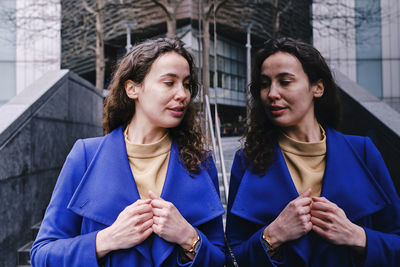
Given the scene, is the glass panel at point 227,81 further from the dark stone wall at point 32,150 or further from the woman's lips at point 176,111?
the woman's lips at point 176,111

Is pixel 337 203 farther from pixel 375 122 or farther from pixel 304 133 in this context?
pixel 375 122

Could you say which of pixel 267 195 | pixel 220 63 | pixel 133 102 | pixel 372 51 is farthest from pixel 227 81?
pixel 267 195

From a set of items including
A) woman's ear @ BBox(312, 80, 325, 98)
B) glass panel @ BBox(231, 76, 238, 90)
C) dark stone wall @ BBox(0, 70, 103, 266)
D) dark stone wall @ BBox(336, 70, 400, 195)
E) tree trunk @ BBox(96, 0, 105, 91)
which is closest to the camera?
woman's ear @ BBox(312, 80, 325, 98)

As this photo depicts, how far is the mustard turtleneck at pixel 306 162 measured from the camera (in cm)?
151

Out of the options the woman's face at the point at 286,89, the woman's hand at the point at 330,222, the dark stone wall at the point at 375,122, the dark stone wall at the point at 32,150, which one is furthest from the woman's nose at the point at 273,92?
the dark stone wall at the point at 375,122

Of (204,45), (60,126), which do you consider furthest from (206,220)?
(204,45)

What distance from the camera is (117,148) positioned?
5.17 ft

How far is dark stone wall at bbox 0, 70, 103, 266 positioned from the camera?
9.70 feet

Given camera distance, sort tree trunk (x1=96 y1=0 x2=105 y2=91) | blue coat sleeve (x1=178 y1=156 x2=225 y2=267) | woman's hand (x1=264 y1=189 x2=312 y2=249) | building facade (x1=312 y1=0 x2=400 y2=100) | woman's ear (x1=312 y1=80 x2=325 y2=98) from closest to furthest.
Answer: woman's hand (x1=264 y1=189 x2=312 y2=249) < blue coat sleeve (x1=178 y1=156 x2=225 y2=267) < woman's ear (x1=312 y1=80 x2=325 y2=98) < tree trunk (x1=96 y1=0 x2=105 y2=91) < building facade (x1=312 y1=0 x2=400 y2=100)

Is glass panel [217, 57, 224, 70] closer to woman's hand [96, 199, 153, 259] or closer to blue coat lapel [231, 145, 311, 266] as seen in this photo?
blue coat lapel [231, 145, 311, 266]

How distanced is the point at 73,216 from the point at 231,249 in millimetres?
832

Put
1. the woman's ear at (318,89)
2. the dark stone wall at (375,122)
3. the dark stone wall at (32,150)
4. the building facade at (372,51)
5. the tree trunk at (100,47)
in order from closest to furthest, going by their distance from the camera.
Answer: the woman's ear at (318,89) < the dark stone wall at (32,150) < the dark stone wall at (375,122) < the tree trunk at (100,47) < the building facade at (372,51)

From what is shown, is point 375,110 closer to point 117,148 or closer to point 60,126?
point 117,148

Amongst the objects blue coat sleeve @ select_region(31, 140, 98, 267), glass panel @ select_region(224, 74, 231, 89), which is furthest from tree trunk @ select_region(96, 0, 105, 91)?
blue coat sleeve @ select_region(31, 140, 98, 267)
